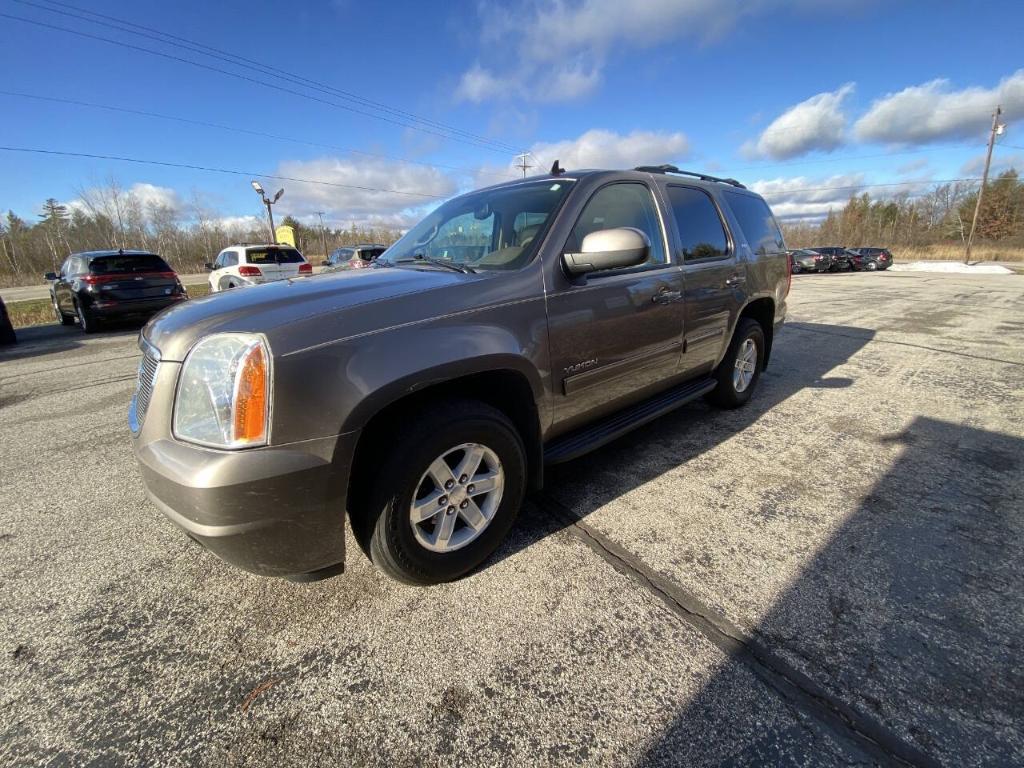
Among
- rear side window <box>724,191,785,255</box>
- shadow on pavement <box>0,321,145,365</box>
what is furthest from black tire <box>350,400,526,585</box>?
shadow on pavement <box>0,321,145,365</box>

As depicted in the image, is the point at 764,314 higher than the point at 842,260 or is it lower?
lower

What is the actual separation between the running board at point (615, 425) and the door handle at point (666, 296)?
694 mm

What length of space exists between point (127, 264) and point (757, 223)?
37.0ft

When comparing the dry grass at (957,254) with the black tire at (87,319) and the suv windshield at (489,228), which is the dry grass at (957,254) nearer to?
the suv windshield at (489,228)

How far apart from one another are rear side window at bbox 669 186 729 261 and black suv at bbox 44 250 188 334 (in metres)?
9.89

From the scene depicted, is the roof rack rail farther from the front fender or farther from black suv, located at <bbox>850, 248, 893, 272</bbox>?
black suv, located at <bbox>850, 248, 893, 272</bbox>

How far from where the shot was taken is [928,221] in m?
66.2

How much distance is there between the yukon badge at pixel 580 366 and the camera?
96.7 inches

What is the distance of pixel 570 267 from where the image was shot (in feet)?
7.88

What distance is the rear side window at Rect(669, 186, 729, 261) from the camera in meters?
3.34

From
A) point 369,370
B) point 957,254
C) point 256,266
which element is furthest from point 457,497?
point 957,254

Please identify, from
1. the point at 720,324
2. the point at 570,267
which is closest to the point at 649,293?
the point at 570,267

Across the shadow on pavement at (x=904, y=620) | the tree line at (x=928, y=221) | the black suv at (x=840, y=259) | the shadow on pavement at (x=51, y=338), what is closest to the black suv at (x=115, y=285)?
the shadow on pavement at (x=51, y=338)

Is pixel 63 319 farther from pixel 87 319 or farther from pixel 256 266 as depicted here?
pixel 256 266
